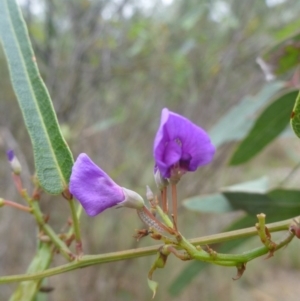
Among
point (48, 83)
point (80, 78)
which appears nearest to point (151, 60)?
point (80, 78)

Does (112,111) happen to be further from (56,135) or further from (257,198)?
(56,135)

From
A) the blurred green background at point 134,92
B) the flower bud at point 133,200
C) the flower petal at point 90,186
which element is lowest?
the blurred green background at point 134,92

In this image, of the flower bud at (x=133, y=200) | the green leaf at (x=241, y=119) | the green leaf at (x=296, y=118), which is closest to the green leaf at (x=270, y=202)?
the green leaf at (x=241, y=119)

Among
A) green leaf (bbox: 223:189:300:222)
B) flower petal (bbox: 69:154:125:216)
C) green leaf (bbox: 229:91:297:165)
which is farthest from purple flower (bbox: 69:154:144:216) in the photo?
green leaf (bbox: 229:91:297:165)

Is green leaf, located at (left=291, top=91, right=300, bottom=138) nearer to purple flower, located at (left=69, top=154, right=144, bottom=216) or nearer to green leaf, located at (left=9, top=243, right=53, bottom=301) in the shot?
purple flower, located at (left=69, top=154, right=144, bottom=216)

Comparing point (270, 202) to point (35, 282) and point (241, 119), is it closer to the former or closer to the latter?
point (241, 119)

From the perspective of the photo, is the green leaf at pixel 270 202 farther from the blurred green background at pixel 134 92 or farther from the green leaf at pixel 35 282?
the blurred green background at pixel 134 92

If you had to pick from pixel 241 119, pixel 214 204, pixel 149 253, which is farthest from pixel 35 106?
pixel 241 119
